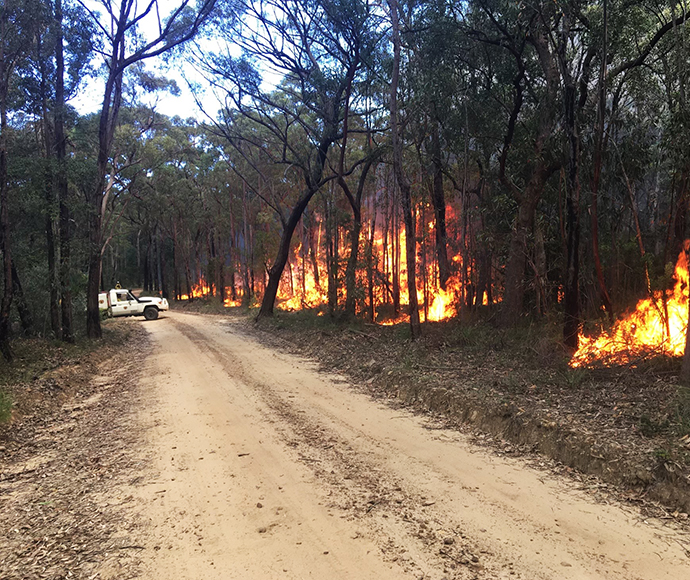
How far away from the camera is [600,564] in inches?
117

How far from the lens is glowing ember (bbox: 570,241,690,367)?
288 inches

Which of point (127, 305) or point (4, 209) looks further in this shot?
point (127, 305)

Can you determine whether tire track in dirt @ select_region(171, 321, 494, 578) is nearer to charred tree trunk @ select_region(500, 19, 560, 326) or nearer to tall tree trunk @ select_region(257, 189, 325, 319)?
charred tree trunk @ select_region(500, 19, 560, 326)

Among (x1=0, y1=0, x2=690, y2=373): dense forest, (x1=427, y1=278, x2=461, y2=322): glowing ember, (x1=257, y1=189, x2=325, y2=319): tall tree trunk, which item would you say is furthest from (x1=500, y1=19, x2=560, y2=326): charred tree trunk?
(x1=257, y1=189, x2=325, y2=319): tall tree trunk

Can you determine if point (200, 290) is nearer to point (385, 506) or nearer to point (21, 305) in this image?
point (21, 305)

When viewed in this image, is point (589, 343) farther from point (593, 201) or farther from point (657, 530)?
point (657, 530)

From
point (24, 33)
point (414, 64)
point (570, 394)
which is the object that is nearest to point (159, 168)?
point (24, 33)

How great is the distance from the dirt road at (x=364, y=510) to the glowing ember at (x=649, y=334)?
3602 millimetres

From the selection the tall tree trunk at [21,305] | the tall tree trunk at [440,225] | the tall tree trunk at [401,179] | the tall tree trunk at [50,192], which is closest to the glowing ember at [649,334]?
the tall tree trunk at [401,179]

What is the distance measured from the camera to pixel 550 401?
6.13 metres

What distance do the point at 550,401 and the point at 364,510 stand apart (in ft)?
11.7

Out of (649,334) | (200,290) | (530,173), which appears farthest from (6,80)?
(200,290)

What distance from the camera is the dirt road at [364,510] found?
3.00 meters

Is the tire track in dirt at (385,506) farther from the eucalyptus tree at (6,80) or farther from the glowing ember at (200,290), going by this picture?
the glowing ember at (200,290)
